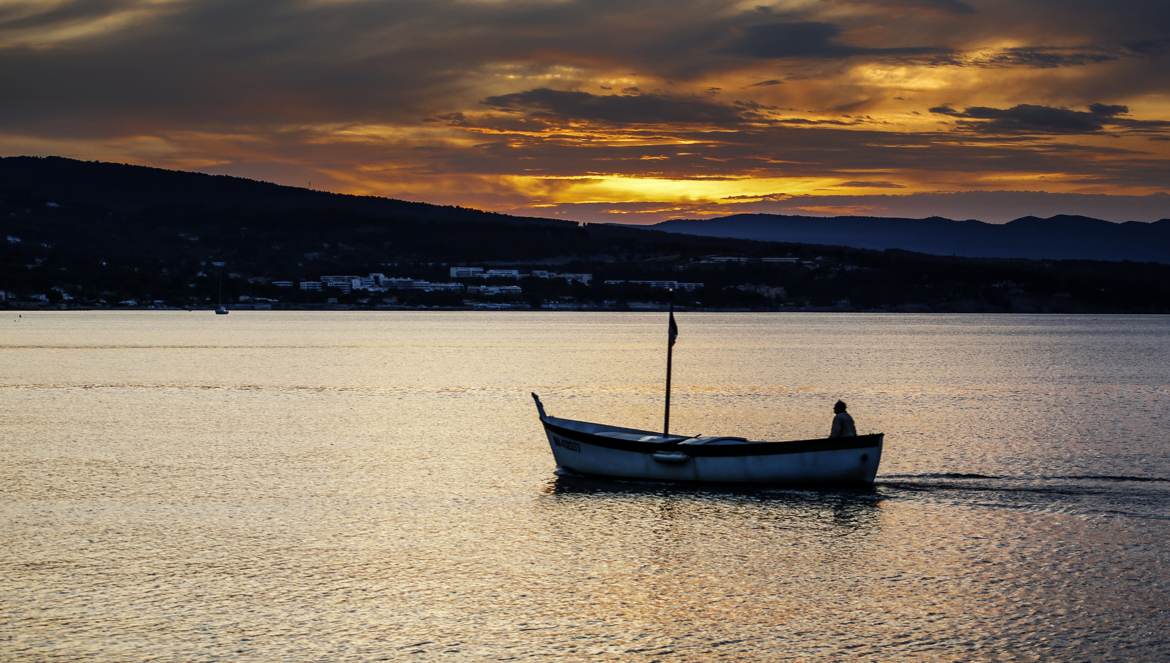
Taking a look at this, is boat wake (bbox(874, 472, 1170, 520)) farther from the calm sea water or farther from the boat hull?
the boat hull

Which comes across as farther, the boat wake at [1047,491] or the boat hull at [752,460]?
the boat hull at [752,460]

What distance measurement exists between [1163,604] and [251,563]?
20210mm

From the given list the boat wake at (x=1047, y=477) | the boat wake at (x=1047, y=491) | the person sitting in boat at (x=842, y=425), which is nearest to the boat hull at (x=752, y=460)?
the person sitting in boat at (x=842, y=425)

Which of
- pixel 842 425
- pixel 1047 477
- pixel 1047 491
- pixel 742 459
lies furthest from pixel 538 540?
pixel 1047 477

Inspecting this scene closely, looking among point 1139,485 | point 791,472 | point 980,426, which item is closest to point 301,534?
point 791,472

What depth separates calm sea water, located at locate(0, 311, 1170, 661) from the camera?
2367 cm

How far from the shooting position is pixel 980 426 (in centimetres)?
6328

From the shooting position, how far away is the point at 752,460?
A: 3956cm

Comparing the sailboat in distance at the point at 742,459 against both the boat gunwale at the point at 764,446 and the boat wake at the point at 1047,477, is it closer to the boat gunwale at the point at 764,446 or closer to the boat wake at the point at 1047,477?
the boat gunwale at the point at 764,446

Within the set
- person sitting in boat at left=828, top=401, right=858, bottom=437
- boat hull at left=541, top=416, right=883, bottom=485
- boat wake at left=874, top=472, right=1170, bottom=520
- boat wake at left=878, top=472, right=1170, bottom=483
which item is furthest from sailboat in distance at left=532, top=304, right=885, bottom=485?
boat wake at left=878, top=472, right=1170, bottom=483

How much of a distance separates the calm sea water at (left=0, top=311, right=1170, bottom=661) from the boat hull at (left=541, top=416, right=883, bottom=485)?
0.76 meters

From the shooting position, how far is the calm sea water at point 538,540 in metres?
23.7

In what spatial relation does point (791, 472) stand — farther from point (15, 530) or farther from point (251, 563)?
point (15, 530)

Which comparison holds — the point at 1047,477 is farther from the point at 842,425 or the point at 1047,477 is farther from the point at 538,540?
the point at 538,540
